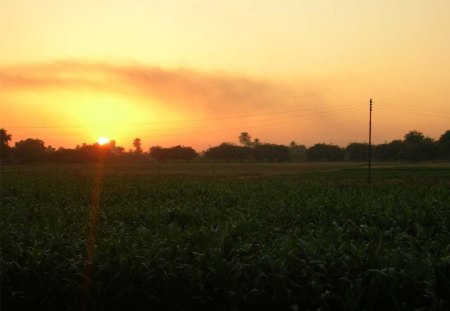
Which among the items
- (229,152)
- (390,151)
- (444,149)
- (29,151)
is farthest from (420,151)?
(29,151)

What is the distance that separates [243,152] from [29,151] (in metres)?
67.2

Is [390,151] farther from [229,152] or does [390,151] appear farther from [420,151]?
[229,152]

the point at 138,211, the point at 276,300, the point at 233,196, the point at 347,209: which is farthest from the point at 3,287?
the point at 233,196

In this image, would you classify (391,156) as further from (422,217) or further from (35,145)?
(422,217)

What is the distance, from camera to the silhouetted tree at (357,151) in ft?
492

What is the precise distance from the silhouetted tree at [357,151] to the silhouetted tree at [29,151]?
97.5 metres

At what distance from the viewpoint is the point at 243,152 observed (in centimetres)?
15225

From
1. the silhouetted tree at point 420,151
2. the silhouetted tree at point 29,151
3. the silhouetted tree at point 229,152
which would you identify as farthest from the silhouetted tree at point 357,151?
the silhouetted tree at point 29,151

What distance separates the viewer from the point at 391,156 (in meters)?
140

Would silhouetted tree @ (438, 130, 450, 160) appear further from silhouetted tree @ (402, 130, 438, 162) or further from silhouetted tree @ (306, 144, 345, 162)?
silhouetted tree @ (306, 144, 345, 162)

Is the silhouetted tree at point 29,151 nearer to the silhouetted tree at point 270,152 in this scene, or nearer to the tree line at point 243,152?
the tree line at point 243,152

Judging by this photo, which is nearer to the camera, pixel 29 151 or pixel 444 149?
pixel 29 151

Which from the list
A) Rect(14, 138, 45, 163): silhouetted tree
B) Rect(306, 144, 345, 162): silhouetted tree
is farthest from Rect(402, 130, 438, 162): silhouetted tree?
Rect(14, 138, 45, 163): silhouetted tree

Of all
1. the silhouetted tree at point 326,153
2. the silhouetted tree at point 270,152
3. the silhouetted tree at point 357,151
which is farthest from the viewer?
the silhouetted tree at point 326,153
